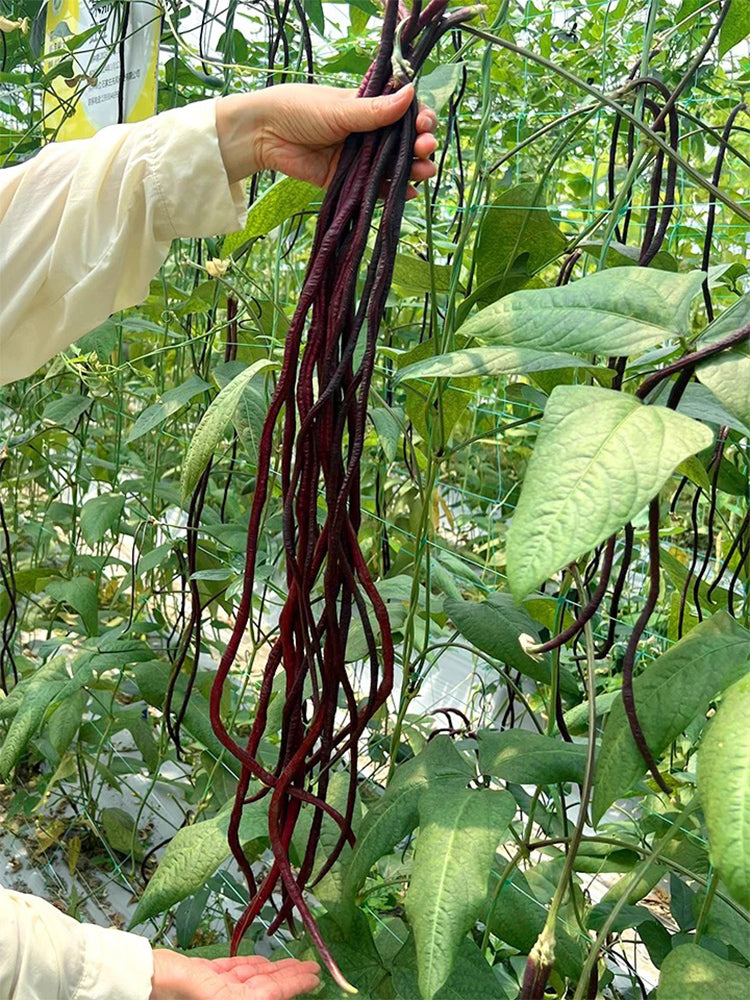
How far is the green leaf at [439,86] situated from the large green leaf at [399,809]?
466mm

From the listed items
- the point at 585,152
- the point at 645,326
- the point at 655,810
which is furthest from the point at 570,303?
the point at 585,152

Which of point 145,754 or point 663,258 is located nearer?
point 663,258

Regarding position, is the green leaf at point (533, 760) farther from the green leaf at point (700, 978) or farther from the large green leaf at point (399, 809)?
the green leaf at point (700, 978)

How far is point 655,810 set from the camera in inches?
36.2

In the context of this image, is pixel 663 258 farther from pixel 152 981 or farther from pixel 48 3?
pixel 48 3

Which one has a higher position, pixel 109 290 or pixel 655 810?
pixel 109 290

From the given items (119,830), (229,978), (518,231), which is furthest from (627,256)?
(119,830)

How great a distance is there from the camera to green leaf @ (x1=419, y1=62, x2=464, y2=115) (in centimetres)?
73

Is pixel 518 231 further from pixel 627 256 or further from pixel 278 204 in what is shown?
pixel 278 204

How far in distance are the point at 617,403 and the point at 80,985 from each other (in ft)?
2.13

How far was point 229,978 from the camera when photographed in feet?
2.74

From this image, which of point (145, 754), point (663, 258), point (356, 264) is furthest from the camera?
point (145, 754)

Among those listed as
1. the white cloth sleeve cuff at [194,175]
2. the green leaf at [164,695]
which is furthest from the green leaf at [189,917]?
the white cloth sleeve cuff at [194,175]

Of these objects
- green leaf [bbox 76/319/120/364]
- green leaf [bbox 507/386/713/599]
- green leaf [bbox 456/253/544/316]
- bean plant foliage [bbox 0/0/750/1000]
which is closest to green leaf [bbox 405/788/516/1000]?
bean plant foliage [bbox 0/0/750/1000]
